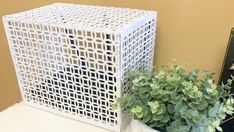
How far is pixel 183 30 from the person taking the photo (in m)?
0.79

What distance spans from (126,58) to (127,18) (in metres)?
0.12

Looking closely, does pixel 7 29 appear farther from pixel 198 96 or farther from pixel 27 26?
pixel 198 96

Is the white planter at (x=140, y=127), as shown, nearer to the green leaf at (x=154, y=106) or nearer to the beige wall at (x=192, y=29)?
the green leaf at (x=154, y=106)

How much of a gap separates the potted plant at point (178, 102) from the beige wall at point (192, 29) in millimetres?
208

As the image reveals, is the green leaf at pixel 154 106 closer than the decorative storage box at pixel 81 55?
Yes

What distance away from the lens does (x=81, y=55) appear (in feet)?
2.26

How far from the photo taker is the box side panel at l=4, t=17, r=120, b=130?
0.66 m

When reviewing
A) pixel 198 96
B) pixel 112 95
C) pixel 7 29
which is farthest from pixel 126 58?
pixel 7 29

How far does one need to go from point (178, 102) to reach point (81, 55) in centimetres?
29

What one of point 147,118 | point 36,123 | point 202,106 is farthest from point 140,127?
point 36,123

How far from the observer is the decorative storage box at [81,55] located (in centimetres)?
65

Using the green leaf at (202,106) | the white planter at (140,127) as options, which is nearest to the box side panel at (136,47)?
the white planter at (140,127)

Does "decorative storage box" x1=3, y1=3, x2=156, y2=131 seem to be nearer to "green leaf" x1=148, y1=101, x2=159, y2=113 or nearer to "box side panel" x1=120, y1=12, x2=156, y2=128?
"box side panel" x1=120, y1=12, x2=156, y2=128

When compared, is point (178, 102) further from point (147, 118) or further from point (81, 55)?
point (81, 55)
